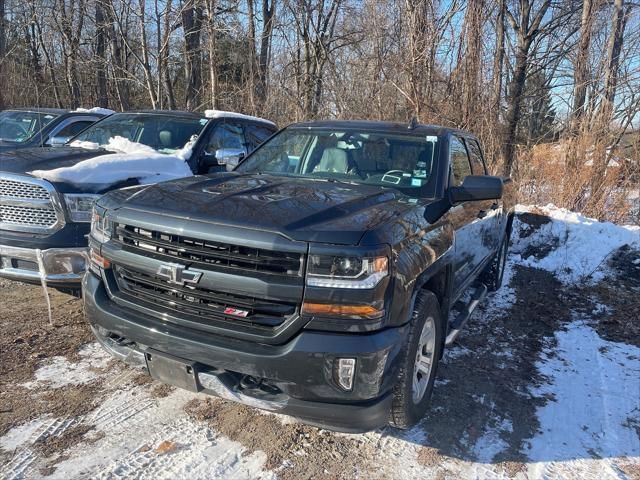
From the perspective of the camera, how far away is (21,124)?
8531mm

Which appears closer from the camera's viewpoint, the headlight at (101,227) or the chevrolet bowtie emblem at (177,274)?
the chevrolet bowtie emblem at (177,274)

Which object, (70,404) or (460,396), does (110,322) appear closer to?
(70,404)

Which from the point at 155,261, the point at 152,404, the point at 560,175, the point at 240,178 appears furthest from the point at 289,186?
the point at 560,175

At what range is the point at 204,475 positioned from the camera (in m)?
2.60

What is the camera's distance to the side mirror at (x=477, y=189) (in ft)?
11.4

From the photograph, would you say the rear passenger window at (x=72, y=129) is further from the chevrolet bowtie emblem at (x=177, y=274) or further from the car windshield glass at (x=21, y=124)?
the chevrolet bowtie emblem at (x=177, y=274)

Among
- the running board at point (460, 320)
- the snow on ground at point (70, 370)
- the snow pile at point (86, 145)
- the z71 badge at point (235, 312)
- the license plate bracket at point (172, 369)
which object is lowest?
the snow on ground at point (70, 370)

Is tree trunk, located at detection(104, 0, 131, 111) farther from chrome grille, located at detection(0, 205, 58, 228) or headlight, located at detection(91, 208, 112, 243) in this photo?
headlight, located at detection(91, 208, 112, 243)

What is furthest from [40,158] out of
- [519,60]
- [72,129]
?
[519,60]

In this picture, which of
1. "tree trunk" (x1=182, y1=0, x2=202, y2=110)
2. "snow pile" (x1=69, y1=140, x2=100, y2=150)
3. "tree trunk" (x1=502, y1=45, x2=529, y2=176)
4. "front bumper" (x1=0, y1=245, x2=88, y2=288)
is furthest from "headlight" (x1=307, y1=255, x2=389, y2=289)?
"tree trunk" (x1=182, y1=0, x2=202, y2=110)

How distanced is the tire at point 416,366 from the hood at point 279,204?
598 millimetres

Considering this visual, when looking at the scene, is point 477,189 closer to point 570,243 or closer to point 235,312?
point 235,312

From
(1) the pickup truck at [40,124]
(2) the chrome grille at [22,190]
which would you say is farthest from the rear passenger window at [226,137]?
(1) the pickup truck at [40,124]

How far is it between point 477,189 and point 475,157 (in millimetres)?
1895
